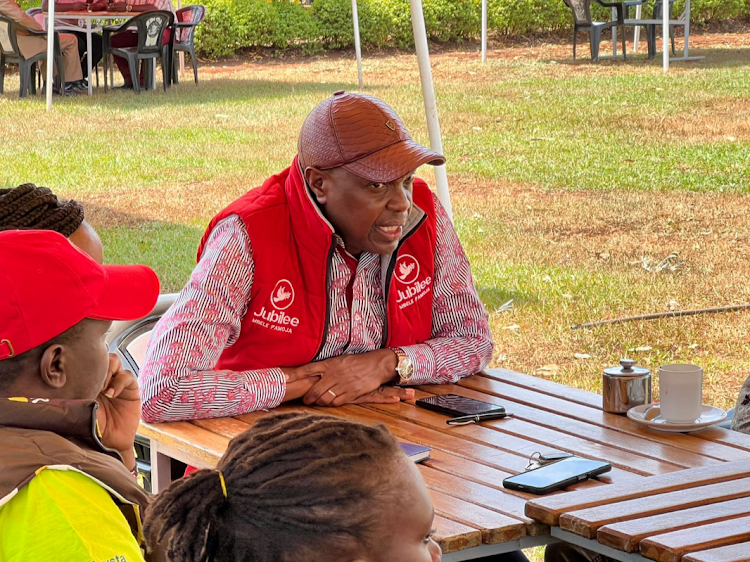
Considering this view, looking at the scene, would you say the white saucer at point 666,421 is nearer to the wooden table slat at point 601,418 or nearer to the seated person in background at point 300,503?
the wooden table slat at point 601,418

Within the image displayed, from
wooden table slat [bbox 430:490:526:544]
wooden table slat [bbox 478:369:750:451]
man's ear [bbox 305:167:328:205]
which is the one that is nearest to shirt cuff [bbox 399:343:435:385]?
wooden table slat [bbox 478:369:750:451]

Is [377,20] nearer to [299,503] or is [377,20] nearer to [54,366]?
[54,366]

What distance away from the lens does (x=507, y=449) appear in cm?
279

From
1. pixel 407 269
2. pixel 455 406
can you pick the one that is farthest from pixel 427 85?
pixel 455 406

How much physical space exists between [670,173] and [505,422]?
787cm

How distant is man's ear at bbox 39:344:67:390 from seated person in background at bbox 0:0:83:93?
581 inches

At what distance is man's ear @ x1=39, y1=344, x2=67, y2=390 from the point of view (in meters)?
1.97

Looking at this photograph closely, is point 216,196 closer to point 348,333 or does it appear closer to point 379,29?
point 348,333

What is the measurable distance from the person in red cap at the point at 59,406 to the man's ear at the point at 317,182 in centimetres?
112

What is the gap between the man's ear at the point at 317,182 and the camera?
10.6 feet

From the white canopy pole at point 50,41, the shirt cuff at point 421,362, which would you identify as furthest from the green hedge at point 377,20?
the shirt cuff at point 421,362

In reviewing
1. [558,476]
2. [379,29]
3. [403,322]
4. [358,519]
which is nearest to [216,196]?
[403,322]

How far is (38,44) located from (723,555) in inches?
611

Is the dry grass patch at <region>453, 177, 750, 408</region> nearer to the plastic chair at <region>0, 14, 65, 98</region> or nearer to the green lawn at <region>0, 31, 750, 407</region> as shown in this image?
the green lawn at <region>0, 31, 750, 407</region>
